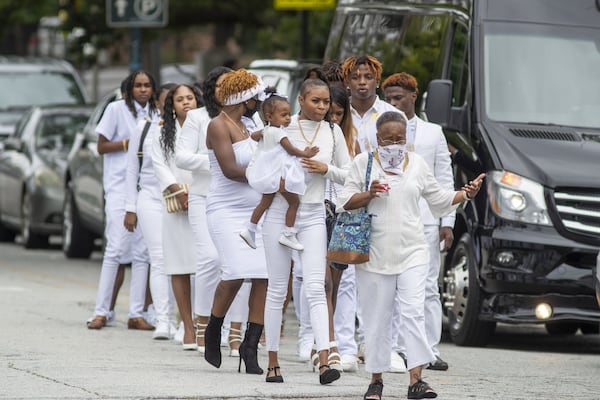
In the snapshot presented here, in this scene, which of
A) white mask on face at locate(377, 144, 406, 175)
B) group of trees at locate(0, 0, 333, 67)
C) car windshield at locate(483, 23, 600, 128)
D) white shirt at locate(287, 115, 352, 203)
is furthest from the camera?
group of trees at locate(0, 0, 333, 67)

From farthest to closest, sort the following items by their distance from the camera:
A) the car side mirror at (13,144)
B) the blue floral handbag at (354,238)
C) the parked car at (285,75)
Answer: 1. the car side mirror at (13,144)
2. the parked car at (285,75)
3. the blue floral handbag at (354,238)

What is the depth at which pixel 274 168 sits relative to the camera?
9445 millimetres

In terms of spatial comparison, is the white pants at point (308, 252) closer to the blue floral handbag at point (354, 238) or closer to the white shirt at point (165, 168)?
the blue floral handbag at point (354, 238)

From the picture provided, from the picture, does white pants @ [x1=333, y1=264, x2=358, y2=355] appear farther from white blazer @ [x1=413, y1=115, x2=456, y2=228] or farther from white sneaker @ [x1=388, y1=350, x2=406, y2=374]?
white blazer @ [x1=413, y1=115, x2=456, y2=228]

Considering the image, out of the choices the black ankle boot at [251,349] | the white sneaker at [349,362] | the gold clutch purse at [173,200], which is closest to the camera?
the black ankle boot at [251,349]

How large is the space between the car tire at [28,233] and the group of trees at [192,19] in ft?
13.5

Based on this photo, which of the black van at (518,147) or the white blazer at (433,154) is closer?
the white blazer at (433,154)

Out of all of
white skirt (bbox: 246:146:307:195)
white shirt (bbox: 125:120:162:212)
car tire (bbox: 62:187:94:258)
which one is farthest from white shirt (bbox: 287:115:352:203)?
car tire (bbox: 62:187:94:258)

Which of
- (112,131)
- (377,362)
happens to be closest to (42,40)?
(112,131)

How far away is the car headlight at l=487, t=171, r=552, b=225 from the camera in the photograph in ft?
38.0

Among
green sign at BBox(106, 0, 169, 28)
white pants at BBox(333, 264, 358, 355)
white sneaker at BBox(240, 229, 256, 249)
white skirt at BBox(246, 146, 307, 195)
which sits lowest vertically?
white pants at BBox(333, 264, 358, 355)

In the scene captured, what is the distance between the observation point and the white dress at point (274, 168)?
9398 mm

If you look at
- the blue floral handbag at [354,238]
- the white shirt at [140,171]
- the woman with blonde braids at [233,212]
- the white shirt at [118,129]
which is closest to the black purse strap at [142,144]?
the white shirt at [140,171]

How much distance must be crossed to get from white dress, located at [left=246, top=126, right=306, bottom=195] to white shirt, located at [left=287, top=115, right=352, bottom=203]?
89 millimetres
